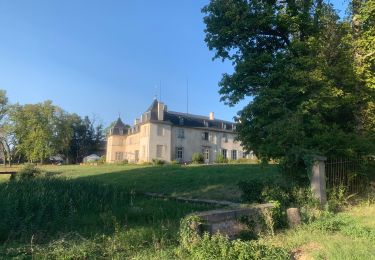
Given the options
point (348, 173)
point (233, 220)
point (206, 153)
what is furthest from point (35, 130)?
point (233, 220)

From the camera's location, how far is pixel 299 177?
1229 centimetres

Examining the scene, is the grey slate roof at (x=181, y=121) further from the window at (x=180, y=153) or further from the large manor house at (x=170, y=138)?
the window at (x=180, y=153)

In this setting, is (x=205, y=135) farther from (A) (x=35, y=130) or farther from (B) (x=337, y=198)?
(B) (x=337, y=198)

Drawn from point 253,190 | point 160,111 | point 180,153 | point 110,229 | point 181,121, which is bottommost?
point 110,229

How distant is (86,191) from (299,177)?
6575 mm

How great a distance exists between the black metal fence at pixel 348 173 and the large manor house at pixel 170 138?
38.9 m

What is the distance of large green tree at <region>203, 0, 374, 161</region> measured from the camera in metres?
12.6

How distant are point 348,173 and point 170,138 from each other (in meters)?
43.4

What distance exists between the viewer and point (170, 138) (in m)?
55.7

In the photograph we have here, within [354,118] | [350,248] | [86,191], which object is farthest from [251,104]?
[350,248]

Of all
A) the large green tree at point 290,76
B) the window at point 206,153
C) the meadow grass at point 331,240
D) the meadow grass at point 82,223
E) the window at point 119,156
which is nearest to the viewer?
the meadow grass at point 331,240

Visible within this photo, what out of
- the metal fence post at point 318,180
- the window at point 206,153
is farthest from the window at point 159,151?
the metal fence post at point 318,180

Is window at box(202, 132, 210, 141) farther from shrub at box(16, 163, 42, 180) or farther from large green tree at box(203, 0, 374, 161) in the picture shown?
large green tree at box(203, 0, 374, 161)

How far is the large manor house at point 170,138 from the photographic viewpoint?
2154 inches
